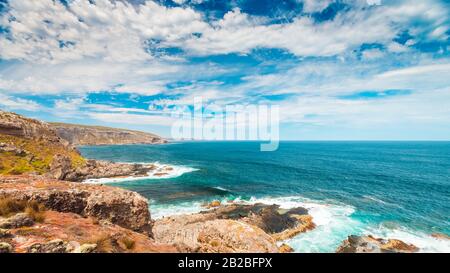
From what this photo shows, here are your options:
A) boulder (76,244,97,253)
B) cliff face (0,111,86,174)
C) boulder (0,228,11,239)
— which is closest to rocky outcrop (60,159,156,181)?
cliff face (0,111,86,174)

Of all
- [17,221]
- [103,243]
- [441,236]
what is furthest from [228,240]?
[441,236]

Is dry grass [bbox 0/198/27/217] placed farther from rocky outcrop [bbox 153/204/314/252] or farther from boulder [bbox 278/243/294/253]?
boulder [bbox 278/243/294/253]

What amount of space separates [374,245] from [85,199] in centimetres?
3153

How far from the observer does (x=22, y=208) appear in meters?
11.2

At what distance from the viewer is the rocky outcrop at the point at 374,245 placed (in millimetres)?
26703

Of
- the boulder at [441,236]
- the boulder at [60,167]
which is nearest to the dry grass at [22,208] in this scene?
the boulder at [441,236]

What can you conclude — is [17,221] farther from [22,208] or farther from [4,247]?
[4,247]

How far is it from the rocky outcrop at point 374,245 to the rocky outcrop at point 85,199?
82.6 ft

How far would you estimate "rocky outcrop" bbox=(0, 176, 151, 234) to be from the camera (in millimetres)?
12489

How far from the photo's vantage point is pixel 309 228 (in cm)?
3425

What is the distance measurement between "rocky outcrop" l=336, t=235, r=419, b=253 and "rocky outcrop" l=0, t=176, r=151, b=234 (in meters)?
25.2
